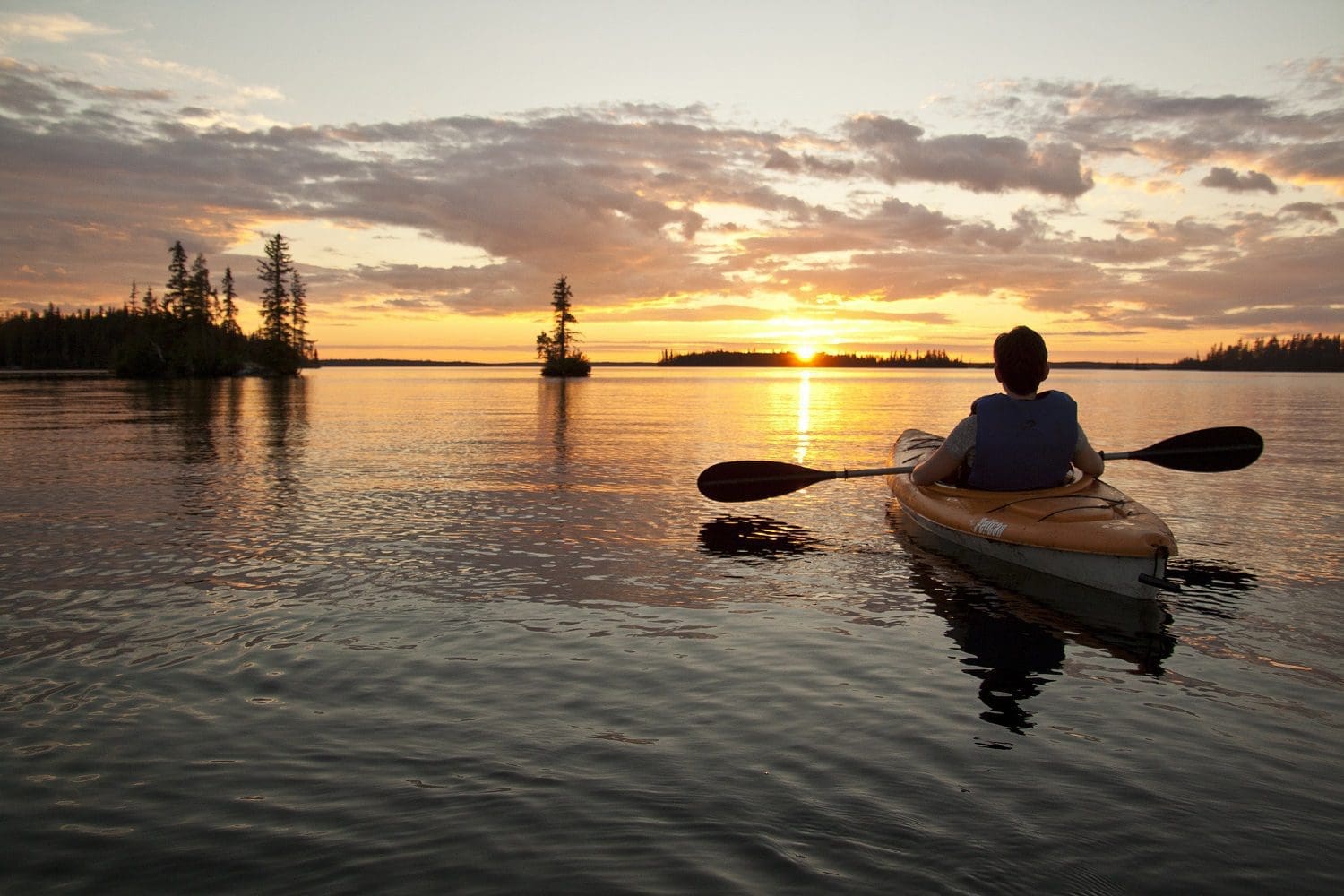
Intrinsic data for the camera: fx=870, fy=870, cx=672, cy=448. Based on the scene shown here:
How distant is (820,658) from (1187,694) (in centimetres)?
258

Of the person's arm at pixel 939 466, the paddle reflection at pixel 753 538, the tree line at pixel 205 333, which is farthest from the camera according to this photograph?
the tree line at pixel 205 333

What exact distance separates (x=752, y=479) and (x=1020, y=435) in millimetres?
4688

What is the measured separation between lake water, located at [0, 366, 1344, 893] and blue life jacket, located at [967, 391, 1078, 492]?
1386mm

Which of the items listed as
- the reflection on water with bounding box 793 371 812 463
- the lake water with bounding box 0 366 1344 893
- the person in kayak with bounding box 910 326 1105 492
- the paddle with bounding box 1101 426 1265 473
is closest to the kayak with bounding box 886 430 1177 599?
Answer: the person in kayak with bounding box 910 326 1105 492

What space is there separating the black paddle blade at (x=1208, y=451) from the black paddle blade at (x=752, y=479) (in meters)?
5.01

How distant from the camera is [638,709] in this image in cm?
571

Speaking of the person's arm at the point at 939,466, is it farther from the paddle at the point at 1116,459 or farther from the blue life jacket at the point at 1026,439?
the paddle at the point at 1116,459

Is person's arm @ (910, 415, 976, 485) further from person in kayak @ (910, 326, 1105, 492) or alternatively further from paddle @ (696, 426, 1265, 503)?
paddle @ (696, 426, 1265, 503)

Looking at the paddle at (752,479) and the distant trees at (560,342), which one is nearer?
the paddle at (752,479)

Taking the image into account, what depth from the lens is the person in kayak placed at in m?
9.60

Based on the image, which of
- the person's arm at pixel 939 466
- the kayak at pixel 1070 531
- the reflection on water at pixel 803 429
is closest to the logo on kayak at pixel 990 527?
the kayak at pixel 1070 531

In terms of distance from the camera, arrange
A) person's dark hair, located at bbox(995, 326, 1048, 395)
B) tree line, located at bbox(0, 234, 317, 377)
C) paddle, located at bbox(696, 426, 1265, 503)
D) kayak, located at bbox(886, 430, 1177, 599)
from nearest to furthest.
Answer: kayak, located at bbox(886, 430, 1177, 599) → person's dark hair, located at bbox(995, 326, 1048, 395) → paddle, located at bbox(696, 426, 1265, 503) → tree line, located at bbox(0, 234, 317, 377)

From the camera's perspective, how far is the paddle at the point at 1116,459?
13133 millimetres

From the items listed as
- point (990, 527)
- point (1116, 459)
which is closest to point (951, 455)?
point (990, 527)
